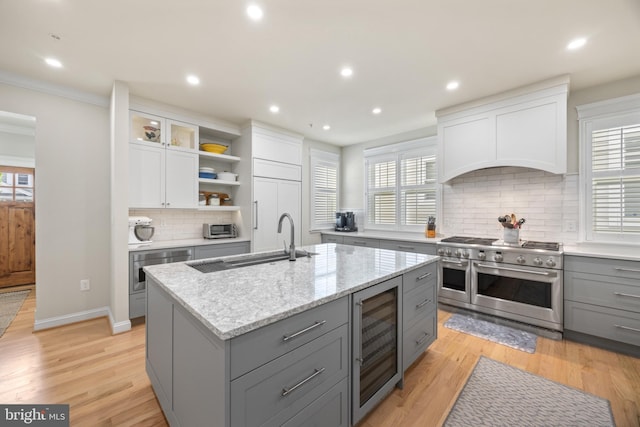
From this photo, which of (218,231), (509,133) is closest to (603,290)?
(509,133)

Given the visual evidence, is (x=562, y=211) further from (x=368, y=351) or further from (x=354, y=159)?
(x=354, y=159)

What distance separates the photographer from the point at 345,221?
201 inches

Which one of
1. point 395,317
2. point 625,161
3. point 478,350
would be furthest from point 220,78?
point 625,161

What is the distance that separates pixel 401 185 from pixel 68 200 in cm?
460

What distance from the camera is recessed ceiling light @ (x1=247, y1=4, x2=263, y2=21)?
1.79m

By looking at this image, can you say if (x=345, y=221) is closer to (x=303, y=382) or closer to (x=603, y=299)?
(x=603, y=299)

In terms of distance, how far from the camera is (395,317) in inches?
71.6

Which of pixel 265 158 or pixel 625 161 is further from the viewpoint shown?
pixel 265 158

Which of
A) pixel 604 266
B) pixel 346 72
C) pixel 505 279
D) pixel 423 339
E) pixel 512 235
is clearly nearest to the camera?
pixel 423 339

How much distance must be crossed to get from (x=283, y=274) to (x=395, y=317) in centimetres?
84

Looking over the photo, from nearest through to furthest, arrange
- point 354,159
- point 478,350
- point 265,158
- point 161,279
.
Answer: point 161,279
point 478,350
point 265,158
point 354,159

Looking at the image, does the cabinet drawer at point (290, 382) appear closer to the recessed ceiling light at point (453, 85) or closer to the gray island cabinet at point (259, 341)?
the gray island cabinet at point (259, 341)

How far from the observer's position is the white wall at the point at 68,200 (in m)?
2.88

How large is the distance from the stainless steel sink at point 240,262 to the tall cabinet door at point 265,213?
1.73 metres
